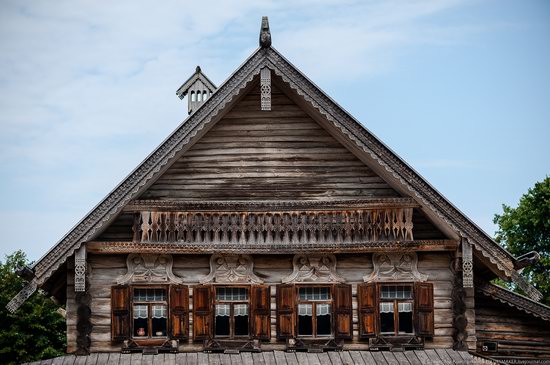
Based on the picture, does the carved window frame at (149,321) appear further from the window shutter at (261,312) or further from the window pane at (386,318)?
the window pane at (386,318)

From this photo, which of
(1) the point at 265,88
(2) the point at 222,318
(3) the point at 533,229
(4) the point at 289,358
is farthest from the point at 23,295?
(3) the point at 533,229

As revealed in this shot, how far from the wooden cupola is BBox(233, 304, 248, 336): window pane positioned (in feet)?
37.9

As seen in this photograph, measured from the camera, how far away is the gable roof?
29141 millimetres

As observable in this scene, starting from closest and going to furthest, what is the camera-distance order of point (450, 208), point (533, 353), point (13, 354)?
point (450, 208) < point (533, 353) < point (13, 354)

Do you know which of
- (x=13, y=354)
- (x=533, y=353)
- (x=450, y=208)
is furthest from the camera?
(x=13, y=354)

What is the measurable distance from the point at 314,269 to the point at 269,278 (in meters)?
1.23

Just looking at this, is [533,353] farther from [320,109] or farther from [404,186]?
[320,109]

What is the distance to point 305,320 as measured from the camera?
3042 centimetres

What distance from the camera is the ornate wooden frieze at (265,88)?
29.5 m

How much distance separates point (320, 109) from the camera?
97.0ft

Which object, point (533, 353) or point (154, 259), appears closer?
point (154, 259)

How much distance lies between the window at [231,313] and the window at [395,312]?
364 cm

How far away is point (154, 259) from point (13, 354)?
2800 cm

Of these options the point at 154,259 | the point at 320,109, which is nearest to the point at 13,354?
the point at 154,259
